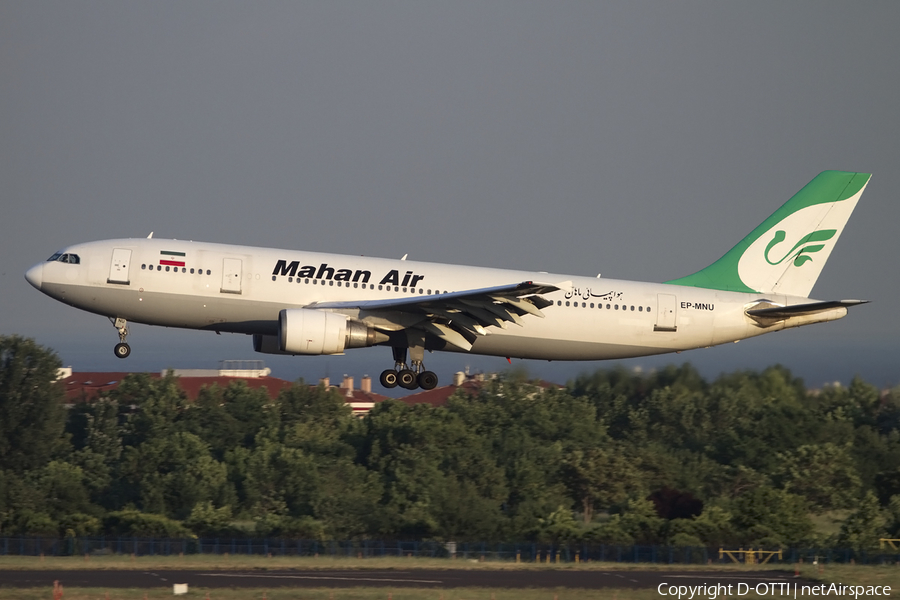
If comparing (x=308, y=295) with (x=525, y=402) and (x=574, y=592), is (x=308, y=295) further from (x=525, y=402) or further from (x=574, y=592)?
(x=525, y=402)

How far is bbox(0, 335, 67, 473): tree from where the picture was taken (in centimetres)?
8150

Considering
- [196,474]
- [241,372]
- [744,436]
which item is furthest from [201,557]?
[241,372]

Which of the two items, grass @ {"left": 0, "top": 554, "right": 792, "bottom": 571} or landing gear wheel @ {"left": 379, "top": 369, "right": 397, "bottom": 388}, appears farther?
grass @ {"left": 0, "top": 554, "right": 792, "bottom": 571}

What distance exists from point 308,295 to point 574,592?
11436 millimetres

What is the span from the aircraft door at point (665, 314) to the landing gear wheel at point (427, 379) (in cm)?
715

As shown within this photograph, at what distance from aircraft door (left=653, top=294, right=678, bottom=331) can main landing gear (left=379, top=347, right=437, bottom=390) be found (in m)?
7.29

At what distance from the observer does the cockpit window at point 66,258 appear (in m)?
33.2

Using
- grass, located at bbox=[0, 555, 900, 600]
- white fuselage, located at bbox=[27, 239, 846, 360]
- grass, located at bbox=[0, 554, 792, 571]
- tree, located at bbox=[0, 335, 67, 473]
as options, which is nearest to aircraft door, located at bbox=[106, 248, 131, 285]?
white fuselage, located at bbox=[27, 239, 846, 360]

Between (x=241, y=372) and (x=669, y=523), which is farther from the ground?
(x=241, y=372)

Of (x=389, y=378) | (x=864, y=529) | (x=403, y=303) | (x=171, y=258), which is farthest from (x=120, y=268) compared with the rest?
(x=864, y=529)

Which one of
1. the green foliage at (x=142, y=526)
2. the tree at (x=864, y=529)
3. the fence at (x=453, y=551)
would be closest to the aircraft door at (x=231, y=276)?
the fence at (x=453, y=551)

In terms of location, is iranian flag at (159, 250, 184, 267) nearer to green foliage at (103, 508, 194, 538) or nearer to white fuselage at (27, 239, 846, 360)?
white fuselage at (27, 239, 846, 360)

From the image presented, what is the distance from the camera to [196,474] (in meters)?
66.4

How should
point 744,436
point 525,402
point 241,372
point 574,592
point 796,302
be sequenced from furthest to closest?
A: 1. point 241,372
2. point 525,402
3. point 744,436
4. point 796,302
5. point 574,592
